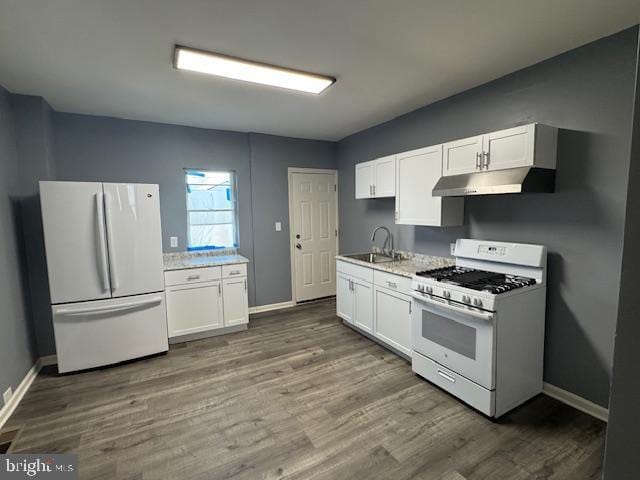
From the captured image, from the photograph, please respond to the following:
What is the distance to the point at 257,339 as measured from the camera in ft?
12.0

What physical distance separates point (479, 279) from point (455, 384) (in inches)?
34.0

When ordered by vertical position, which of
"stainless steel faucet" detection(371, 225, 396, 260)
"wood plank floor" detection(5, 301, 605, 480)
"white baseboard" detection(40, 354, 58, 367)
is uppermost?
"stainless steel faucet" detection(371, 225, 396, 260)

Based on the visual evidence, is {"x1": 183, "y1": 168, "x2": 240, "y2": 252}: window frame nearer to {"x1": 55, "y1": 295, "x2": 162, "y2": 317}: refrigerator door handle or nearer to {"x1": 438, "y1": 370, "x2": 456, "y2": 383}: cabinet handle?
{"x1": 55, "y1": 295, "x2": 162, "y2": 317}: refrigerator door handle

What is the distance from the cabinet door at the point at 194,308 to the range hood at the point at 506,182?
9.48 feet

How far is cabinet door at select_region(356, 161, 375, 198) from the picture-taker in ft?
12.7

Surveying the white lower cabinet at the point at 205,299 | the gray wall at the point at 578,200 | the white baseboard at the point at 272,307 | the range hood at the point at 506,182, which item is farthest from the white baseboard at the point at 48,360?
the gray wall at the point at 578,200

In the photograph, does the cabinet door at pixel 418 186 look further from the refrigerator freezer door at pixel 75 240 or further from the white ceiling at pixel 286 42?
the refrigerator freezer door at pixel 75 240

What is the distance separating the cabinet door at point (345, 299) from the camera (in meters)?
3.81

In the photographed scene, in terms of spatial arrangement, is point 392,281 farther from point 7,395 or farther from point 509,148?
point 7,395

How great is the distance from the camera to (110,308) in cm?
300

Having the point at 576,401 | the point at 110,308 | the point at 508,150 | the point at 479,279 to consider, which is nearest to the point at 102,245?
the point at 110,308

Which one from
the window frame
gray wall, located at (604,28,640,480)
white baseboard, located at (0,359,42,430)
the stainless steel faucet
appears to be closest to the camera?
gray wall, located at (604,28,640,480)

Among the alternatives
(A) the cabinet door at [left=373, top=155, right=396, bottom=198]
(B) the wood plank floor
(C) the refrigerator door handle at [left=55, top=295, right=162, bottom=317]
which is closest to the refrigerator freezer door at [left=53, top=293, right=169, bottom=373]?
(C) the refrigerator door handle at [left=55, top=295, right=162, bottom=317]

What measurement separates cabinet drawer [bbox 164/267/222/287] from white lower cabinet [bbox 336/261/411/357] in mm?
1574
